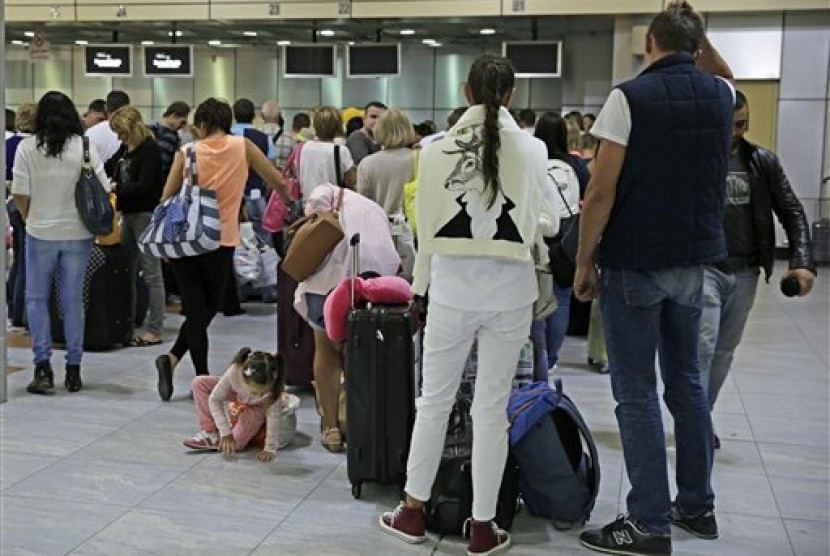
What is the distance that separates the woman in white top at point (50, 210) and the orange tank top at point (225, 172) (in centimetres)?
71

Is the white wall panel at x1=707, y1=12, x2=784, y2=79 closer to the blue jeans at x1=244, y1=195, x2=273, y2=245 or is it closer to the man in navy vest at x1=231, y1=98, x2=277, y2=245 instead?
the man in navy vest at x1=231, y1=98, x2=277, y2=245

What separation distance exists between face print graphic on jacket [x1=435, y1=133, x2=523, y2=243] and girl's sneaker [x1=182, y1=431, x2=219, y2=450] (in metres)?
1.95

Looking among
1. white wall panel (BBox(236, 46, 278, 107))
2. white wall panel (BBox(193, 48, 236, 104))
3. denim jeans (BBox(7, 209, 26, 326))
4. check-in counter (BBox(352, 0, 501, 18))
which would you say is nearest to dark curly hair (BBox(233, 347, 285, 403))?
denim jeans (BBox(7, 209, 26, 326))

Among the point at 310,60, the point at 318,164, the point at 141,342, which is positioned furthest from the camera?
the point at 310,60

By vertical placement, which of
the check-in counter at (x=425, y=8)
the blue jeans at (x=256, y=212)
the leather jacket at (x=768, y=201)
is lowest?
the blue jeans at (x=256, y=212)

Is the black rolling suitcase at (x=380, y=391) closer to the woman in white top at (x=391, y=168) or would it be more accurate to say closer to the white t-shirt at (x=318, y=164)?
the woman in white top at (x=391, y=168)

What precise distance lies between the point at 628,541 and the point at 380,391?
111 cm

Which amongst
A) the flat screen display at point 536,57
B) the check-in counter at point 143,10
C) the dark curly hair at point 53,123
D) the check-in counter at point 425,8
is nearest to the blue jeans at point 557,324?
the dark curly hair at point 53,123

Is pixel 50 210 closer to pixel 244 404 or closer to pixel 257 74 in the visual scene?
pixel 244 404

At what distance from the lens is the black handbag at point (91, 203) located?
225 inches

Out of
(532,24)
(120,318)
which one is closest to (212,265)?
(120,318)

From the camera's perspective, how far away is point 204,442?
15.9 feet

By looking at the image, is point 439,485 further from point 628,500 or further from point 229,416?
point 229,416

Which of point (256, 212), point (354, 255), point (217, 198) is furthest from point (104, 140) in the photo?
point (354, 255)
